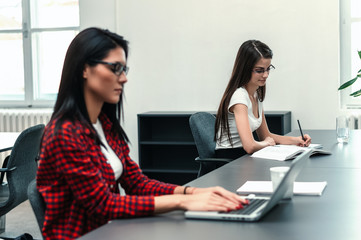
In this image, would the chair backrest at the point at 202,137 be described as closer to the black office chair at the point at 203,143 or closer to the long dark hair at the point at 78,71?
the black office chair at the point at 203,143

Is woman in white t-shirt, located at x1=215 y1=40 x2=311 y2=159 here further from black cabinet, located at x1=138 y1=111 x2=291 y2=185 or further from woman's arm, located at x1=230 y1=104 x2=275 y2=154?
black cabinet, located at x1=138 y1=111 x2=291 y2=185

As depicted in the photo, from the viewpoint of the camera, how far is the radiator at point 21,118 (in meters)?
5.37

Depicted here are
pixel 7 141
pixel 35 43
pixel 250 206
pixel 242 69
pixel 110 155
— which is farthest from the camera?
pixel 35 43

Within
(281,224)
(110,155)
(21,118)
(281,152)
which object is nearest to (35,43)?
(21,118)

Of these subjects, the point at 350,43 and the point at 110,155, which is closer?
the point at 110,155

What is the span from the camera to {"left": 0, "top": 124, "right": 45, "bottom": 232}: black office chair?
298 centimetres

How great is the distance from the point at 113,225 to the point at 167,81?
12.2 ft

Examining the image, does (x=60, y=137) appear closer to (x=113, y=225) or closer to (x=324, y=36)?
(x=113, y=225)

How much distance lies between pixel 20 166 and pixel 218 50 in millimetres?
2433

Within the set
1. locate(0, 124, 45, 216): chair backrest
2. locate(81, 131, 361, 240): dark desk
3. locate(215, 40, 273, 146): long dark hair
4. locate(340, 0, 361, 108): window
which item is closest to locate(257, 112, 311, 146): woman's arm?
locate(215, 40, 273, 146): long dark hair

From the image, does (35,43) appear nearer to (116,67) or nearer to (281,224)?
(116,67)

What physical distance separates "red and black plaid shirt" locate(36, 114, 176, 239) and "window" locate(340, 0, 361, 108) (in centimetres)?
360

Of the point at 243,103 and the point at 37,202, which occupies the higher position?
the point at 243,103

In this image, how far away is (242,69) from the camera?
3043 millimetres
